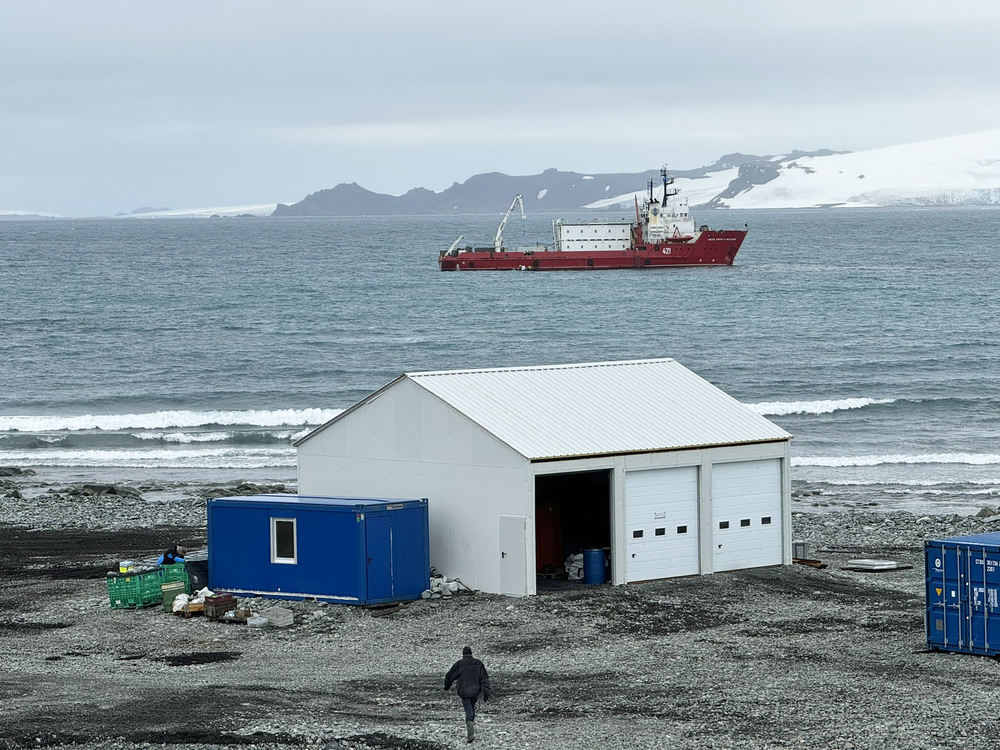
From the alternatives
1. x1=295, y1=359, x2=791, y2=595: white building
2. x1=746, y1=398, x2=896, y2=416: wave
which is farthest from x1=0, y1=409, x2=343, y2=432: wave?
x1=295, y1=359, x2=791, y2=595: white building

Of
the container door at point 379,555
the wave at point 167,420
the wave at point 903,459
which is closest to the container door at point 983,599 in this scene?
the container door at point 379,555

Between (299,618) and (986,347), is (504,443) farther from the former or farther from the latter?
(986,347)

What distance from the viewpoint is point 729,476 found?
24.0 m

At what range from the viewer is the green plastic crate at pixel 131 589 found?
21562 mm

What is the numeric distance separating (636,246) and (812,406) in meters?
66.0

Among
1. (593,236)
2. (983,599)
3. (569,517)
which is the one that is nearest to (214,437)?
(569,517)

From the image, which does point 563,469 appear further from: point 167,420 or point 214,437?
point 167,420

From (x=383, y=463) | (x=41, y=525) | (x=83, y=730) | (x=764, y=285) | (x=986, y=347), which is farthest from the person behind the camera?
(x=764, y=285)

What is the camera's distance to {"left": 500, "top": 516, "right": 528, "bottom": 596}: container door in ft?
71.8

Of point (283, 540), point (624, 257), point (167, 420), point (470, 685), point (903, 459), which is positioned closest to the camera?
point (470, 685)

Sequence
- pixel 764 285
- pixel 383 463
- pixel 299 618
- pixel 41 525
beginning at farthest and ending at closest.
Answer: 1. pixel 764 285
2. pixel 41 525
3. pixel 383 463
4. pixel 299 618

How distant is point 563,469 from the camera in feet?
72.3

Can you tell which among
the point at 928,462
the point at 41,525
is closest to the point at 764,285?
the point at 928,462

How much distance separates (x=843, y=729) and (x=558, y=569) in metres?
9.88
